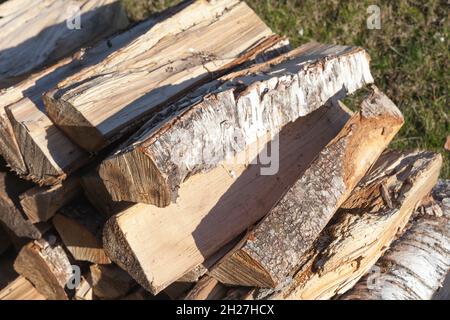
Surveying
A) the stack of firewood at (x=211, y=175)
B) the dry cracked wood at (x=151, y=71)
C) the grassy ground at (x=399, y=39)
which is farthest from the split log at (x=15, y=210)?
the grassy ground at (x=399, y=39)

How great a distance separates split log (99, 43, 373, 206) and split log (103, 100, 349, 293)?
14 centimetres

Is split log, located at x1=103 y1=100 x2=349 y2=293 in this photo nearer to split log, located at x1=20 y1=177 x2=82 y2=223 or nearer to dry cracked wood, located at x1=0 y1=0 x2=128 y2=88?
split log, located at x1=20 y1=177 x2=82 y2=223

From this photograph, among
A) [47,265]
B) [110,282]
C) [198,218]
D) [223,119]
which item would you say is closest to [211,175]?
Result: [198,218]

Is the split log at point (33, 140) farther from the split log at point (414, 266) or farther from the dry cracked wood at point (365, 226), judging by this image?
the split log at point (414, 266)

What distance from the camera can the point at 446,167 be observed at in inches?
162

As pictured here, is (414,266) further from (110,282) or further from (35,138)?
(35,138)

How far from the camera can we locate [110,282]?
133 inches

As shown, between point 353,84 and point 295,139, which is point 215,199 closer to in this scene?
point 295,139

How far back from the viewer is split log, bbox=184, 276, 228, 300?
2951 millimetres

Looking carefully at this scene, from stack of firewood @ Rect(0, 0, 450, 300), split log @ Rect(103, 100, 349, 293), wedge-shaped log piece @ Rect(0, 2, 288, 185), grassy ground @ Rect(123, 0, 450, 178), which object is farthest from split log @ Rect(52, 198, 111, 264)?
grassy ground @ Rect(123, 0, 450, 178)

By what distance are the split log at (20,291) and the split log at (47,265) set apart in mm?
36

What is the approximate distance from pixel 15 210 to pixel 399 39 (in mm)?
2564

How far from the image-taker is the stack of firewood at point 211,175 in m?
2.75
